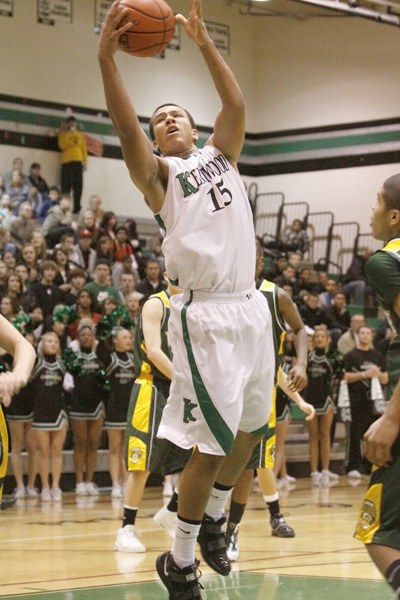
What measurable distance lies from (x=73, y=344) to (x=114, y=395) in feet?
2.66

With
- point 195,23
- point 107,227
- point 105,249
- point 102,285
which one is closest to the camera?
point 195,23

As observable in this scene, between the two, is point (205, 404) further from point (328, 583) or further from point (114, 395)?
point (114, 395)

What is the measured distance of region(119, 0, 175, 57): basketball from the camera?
5.16 m

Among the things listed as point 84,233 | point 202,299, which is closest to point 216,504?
point 202,299

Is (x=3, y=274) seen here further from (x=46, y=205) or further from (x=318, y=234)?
(x=318, y=234)

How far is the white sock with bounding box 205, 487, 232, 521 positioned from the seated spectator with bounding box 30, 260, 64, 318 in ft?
27.6

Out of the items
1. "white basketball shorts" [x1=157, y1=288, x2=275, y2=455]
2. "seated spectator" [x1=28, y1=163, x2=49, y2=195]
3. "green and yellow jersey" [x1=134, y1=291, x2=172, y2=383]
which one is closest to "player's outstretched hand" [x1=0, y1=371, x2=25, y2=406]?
"white basketball shorts" [x1=157, y1=288, x2=275, y2=455]

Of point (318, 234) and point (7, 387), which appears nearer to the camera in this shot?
point (7, 387)

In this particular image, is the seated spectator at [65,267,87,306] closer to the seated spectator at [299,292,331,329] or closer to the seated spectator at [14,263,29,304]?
the seated spectator at [14,263,29,304]

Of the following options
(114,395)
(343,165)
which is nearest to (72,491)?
(114,395)

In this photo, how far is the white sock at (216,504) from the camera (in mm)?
5750

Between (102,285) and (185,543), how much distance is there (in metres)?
10.5

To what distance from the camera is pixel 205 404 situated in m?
5.11

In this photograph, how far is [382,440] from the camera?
156 inches
